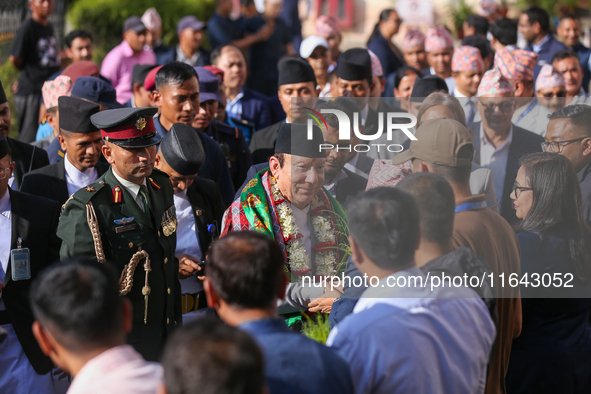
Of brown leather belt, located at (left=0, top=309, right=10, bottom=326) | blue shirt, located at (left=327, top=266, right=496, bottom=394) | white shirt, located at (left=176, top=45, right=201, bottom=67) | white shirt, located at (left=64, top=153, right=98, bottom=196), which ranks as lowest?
brown leather belt, located at (left=0, top=309, right=10, bottom=326)

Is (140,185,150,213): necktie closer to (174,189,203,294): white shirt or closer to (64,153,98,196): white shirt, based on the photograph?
(174,189,203,294): white shirt

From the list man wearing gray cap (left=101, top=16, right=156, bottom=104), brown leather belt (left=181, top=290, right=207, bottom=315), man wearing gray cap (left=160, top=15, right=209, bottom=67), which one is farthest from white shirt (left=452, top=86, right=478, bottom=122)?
man wearing gray cap (left=160, top=15, right=209, bottom=67)

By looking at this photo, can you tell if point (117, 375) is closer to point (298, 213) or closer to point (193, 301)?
point (298, 213)

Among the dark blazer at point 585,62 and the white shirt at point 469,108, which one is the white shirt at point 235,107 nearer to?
the white shirt at point 469,108

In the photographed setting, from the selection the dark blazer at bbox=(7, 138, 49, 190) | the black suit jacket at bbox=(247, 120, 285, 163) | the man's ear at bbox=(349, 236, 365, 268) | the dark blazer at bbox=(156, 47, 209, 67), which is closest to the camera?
the man's ear at bbox=(349, 236, 365, 268)

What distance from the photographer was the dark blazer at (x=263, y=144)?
5309 mm

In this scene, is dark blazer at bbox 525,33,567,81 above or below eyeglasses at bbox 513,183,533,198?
above

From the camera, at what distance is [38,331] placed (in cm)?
→ 194

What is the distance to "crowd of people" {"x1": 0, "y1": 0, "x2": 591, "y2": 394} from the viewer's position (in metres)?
1.90

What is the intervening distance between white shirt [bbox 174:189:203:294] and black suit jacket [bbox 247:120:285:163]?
59.9 inches

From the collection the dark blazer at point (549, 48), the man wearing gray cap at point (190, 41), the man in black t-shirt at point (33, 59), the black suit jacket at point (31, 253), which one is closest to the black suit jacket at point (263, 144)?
the black suit jacket at point (31, 253)

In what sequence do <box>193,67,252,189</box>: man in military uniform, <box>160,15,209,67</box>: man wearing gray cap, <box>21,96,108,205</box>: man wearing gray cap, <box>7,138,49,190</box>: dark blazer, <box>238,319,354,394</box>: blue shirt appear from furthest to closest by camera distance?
<box>160,15,209,67</box>: man wearing gray cap, <box>193,67,252,189</box>: man in military uniform, <box>7,138,49,190</box>: dark blazer, <box>21,96,108,205</box>: man wearing gray cap, <box>238,319,354,394</box>: blue shirt

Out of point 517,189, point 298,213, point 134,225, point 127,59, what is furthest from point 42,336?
point 127,59

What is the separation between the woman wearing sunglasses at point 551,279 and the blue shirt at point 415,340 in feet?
3.05
